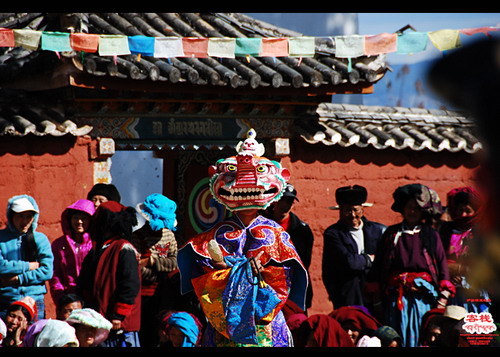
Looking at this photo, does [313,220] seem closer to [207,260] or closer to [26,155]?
[26,155]

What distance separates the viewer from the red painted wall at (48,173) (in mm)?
8047

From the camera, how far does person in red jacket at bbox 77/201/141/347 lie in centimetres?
567

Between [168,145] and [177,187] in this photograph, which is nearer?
[168,145]

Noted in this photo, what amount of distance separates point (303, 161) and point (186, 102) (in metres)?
1.61

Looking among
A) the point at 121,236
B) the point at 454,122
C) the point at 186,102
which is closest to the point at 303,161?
the point at 186,102

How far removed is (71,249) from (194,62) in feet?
9.42

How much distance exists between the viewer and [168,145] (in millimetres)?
8773

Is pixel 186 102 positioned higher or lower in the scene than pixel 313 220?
higher

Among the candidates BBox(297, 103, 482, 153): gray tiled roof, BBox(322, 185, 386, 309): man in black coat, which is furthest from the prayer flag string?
BBox(297, 103, 482, 153): gray tiled roof

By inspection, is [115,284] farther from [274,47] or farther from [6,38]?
[274,47]

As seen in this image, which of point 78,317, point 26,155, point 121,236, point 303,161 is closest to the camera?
point 78,317

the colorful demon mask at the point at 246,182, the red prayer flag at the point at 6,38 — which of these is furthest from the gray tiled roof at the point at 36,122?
the colorful demon mask at the point at 246,182

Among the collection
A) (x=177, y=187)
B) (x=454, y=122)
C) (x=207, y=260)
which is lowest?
(x=207, y=260)

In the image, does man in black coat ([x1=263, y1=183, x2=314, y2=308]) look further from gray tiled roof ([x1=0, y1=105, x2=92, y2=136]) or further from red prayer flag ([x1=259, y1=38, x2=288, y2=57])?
gray tiled roof ([x1=0, y1=105, x2=92, y2=136])
